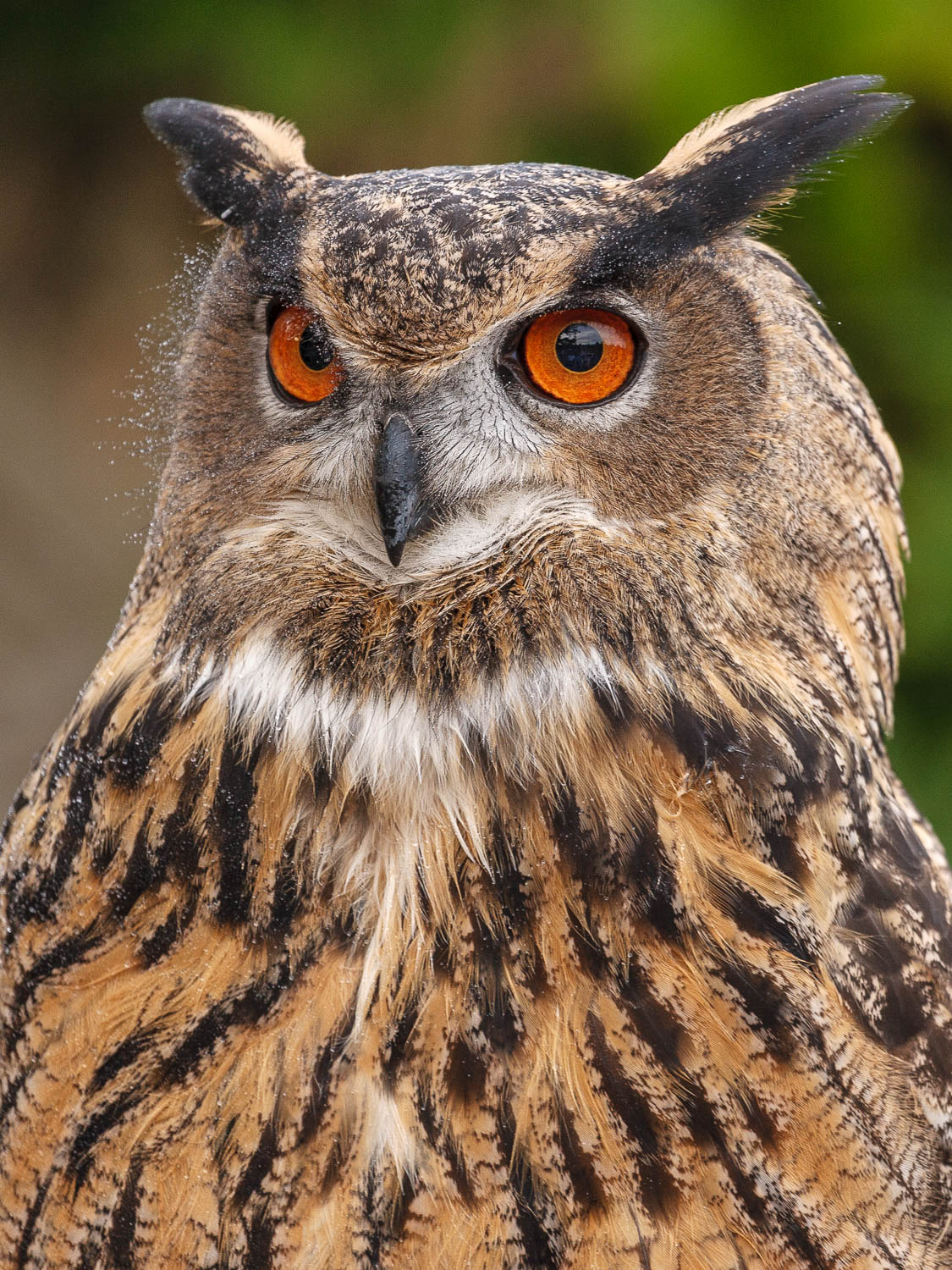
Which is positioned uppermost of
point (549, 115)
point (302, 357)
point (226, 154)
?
point (549, 115)

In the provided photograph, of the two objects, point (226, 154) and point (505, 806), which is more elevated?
point (226, 154)

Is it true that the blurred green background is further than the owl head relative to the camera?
Yes

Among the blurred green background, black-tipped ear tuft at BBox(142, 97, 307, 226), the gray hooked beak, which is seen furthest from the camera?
the blurred green background

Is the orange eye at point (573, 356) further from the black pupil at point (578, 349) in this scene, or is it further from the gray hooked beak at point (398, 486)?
the gray hooked beak at point (398, 486)

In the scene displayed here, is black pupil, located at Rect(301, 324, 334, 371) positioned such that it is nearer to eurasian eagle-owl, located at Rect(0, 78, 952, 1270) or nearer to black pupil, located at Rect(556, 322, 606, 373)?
eurasian eagle-owl, located at Rect(0, 78, 952, 1270)

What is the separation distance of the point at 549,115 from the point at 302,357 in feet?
6.26

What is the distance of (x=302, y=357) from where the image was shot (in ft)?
3.80

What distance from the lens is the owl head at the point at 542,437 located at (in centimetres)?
109

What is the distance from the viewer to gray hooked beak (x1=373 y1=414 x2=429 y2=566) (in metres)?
1.08

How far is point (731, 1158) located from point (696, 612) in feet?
1.44

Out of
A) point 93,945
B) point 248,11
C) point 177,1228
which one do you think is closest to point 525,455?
point 93,945

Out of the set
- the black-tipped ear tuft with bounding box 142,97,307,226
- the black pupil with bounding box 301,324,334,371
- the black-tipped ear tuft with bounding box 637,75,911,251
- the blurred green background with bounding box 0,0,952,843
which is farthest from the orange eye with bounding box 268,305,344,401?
the blurred green background with bounding box 0,0,952,843

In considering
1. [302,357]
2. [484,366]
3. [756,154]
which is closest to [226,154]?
[302,357]

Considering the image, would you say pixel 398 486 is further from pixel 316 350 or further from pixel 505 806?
pixel 505 806
